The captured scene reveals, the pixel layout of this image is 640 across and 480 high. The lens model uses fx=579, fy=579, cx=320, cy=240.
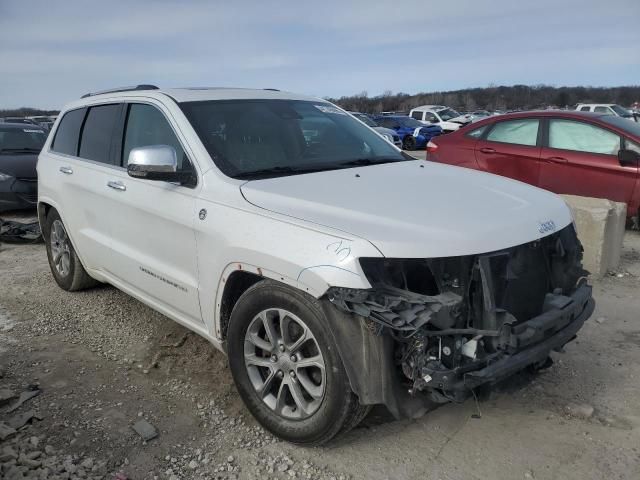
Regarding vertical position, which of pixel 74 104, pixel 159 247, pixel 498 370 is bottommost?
pixel 498 370

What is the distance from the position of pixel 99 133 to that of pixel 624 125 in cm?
628

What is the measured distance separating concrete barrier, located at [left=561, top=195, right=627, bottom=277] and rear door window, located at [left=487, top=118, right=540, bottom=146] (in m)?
1.95

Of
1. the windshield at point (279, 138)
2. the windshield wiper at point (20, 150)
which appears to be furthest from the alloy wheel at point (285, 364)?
the windshield wiper at point (20, 150)

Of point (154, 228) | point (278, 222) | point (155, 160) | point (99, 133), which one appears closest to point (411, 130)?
point (99, 133)

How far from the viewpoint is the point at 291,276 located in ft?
8.98

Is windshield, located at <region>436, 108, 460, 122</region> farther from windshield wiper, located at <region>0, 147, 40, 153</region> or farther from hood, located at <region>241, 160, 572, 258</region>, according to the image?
hood, located at <region>241, 160, 572, 258</region>

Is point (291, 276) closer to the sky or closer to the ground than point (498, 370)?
closer to the sky

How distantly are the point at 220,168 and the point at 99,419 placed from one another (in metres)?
1.62

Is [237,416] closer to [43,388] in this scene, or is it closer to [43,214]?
[43,388]

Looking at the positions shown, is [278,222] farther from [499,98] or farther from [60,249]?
[499,98]

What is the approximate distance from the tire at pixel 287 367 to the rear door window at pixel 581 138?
569cm

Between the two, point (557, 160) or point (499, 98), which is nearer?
point (557, 160)

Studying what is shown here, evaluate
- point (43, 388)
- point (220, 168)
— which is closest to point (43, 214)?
point (43, 388)

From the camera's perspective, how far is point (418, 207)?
290 centimetres
